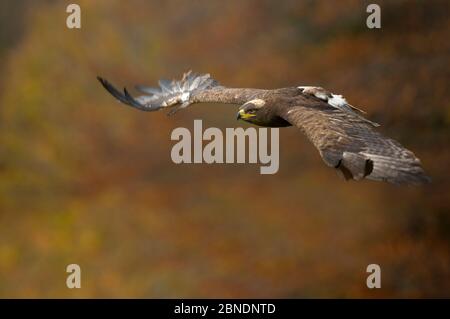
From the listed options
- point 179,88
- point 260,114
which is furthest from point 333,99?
point 179,88

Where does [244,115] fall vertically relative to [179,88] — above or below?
below

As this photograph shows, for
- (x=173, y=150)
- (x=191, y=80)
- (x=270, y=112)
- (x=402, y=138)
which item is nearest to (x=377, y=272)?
(x=402, y=138)

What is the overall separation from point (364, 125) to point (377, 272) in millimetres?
23886

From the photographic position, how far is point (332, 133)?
12.3 meters

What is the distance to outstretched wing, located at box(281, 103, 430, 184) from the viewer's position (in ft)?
36.8

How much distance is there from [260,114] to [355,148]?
2.66m

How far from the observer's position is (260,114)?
1423 cm

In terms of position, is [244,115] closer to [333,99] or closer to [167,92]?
[333,99]

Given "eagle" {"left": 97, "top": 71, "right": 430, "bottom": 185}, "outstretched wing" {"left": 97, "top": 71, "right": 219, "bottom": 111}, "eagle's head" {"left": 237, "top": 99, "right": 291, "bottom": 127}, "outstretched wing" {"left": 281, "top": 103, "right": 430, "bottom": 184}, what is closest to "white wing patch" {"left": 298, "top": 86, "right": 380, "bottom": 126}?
"eagle" {"left": 97, "top": 71, "right": 430, "bottom": 185}

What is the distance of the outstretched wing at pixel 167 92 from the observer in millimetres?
16797

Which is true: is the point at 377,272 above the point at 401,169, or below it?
above

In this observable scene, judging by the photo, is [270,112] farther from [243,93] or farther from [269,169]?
[269,169]

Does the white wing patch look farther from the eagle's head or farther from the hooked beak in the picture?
the hooked beak

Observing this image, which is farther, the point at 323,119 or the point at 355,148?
the point at 323,119
